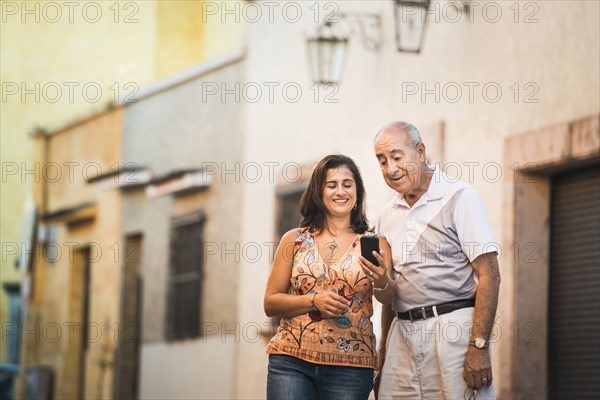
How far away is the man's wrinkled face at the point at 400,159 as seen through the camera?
6484mm

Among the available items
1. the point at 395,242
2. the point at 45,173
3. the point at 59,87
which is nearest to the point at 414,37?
the point at 395,242

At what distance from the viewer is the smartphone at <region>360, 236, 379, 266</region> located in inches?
240

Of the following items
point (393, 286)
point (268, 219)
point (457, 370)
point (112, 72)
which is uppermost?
point (112, 72)

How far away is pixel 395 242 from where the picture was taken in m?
6.59

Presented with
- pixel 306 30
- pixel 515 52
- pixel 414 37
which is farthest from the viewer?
pixel 306 30

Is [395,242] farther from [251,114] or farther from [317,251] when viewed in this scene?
[251,114]

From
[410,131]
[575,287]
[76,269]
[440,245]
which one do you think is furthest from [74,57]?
[440,245]

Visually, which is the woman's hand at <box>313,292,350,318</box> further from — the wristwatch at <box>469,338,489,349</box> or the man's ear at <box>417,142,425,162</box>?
the man's ear at <box>417,142,425,162</box>

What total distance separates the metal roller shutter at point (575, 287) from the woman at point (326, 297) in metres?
3.35

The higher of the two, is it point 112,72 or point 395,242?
point 112,72

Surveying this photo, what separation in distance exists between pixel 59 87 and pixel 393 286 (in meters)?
20.3

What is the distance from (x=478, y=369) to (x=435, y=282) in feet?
1.56

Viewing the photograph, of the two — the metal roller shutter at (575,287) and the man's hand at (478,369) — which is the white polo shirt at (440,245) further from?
the metal roller shutter at (575,287)

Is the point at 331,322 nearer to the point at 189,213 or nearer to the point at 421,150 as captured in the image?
the point at 421,150
